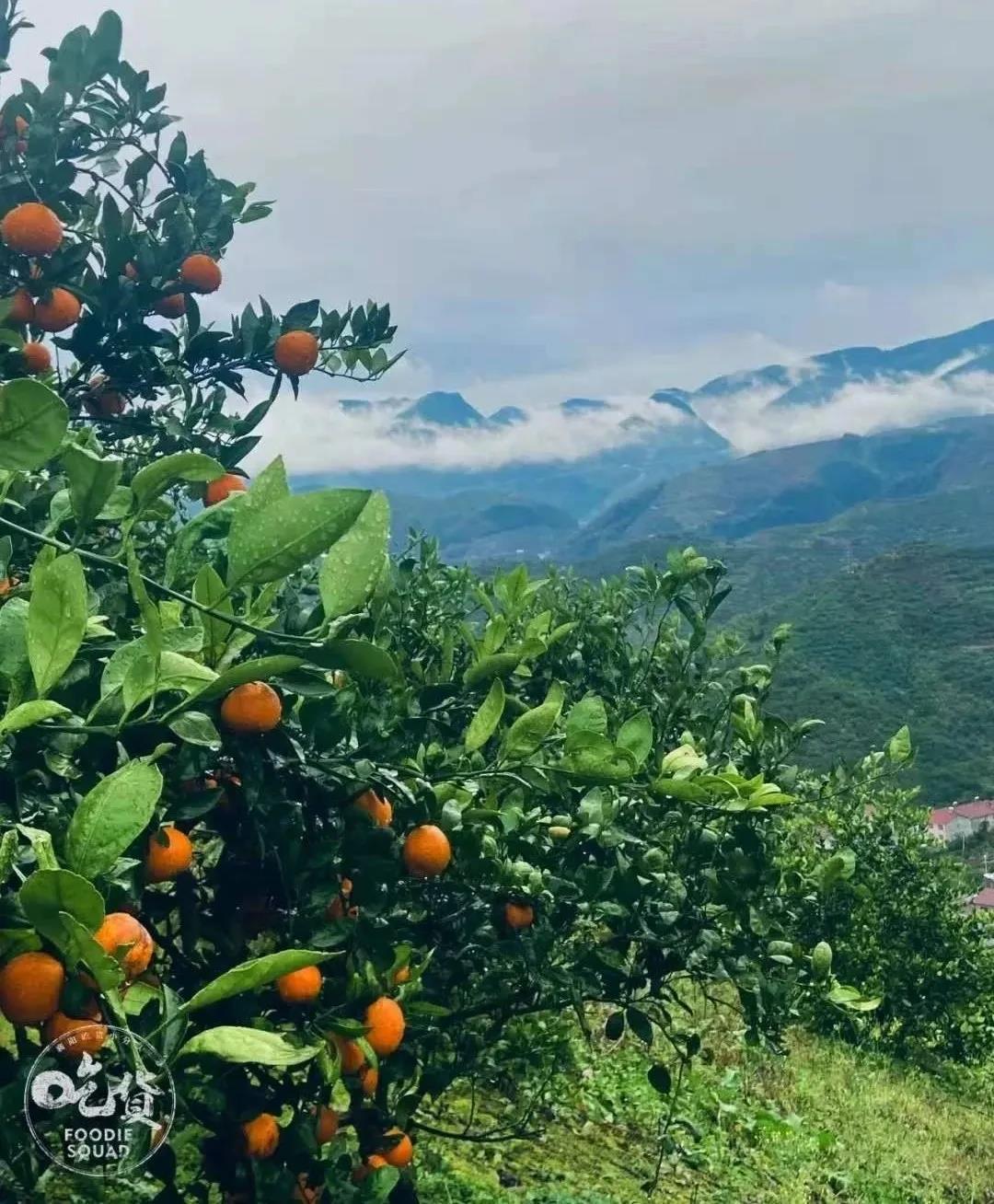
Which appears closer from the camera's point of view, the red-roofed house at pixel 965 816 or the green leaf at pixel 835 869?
the green leaf at pixel 835 869

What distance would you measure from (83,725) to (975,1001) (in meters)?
9.99

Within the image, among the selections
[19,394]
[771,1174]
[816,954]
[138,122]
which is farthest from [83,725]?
[771,1174]

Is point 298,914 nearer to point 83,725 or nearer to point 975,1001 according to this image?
point 83,725

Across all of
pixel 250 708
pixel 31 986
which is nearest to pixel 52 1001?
pixel 31 986

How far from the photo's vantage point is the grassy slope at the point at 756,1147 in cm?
454

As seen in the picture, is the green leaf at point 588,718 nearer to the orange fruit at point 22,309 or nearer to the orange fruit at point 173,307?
the orange fruit at point 22,309

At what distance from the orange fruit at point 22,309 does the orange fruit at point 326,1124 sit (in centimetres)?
206

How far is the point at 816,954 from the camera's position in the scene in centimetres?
258

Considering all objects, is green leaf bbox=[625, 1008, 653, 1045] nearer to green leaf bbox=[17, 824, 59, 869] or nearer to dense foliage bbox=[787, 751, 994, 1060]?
green leaf bbox=[17, 824, 59, 869]

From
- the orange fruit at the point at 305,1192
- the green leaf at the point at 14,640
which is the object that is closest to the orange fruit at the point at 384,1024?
the orange fruit at the point at 305,1192

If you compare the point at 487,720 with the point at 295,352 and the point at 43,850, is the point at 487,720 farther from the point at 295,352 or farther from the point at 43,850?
the point at 295,352

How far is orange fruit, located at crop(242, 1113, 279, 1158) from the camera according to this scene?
193 centimetres

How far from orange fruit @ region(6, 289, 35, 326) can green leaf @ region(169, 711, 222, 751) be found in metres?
1.85

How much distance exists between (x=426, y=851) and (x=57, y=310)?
188 cm
